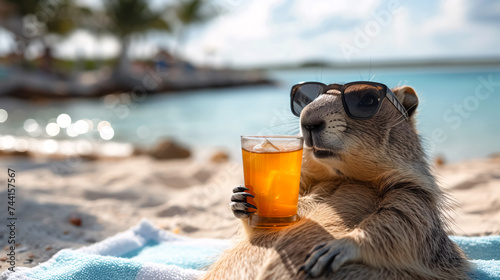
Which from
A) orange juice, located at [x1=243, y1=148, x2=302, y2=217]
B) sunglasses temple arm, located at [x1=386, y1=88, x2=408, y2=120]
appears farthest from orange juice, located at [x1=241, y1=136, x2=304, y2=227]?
sunglasses temple arm, located at [x1=386, y1=88, x2=408, y2=120]

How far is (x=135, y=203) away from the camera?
4.43 m

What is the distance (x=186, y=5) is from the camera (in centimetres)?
4116

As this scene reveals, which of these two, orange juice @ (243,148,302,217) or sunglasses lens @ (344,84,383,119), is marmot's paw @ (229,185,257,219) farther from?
sunglasses lens @ (344,84,383,119)

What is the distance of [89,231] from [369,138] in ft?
8.57

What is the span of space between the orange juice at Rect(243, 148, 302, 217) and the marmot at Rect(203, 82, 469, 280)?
0.07m

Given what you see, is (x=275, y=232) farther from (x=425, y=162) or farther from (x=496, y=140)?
(x=496, y=140)

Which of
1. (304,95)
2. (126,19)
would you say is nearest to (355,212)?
(304,95)

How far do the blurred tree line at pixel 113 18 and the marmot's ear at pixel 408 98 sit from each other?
90.3 feet

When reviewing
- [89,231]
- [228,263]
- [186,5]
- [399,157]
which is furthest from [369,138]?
[186,5]

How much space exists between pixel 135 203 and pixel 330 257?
3.28 metres

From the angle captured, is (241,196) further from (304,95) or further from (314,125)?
(304,95)

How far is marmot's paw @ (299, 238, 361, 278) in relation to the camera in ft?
5.13

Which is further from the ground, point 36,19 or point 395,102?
point 36,19

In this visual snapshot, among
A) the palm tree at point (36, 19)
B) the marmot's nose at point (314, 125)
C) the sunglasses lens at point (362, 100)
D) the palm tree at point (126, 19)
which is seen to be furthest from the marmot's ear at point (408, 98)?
the palm tree at point (126, 19)
